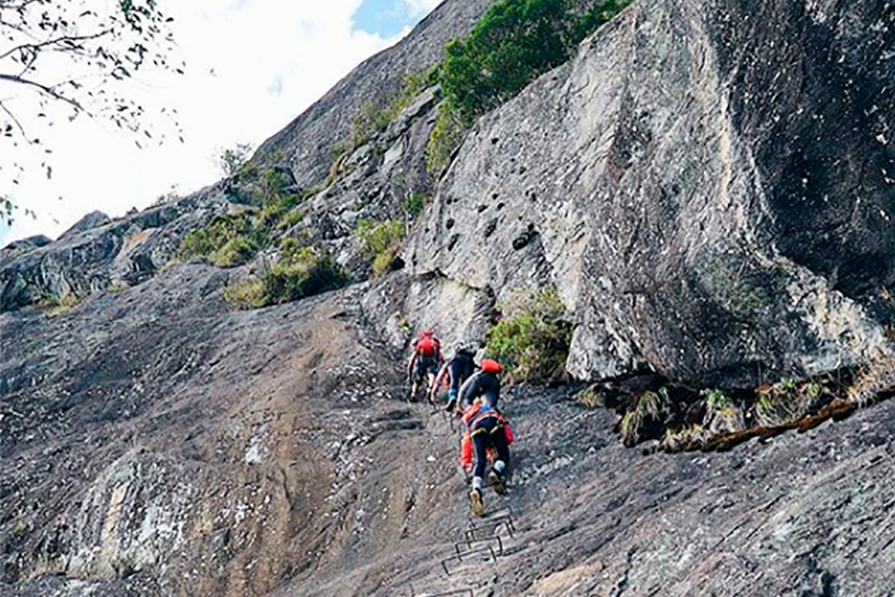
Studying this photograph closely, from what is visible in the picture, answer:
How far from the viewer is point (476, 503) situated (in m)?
10.8

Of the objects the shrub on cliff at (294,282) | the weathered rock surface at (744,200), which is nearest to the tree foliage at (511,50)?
the shrub on cliff at (294,282)

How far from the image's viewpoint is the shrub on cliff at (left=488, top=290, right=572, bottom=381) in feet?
48.8

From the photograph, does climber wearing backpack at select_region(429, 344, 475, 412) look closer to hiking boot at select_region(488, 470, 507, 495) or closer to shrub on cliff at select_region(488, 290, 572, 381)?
shrub on cliff at select_region(488, 290, 572, 381)

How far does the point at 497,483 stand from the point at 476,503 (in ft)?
1.55

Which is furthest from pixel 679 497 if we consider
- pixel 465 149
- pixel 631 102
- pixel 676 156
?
pixel 465 149

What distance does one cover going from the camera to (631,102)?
12.6 meters

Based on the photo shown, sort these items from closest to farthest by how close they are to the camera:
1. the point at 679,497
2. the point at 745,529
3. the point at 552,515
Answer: the point at 745,529 → the point at 679,497 → the point at 552,515

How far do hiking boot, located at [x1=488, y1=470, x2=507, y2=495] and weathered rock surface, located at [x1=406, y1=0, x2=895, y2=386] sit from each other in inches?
103

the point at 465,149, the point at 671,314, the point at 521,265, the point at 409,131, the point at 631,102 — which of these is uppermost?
the point at 409,131

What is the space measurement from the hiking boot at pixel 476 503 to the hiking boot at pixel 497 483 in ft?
0.88

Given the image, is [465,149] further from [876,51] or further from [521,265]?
[876,51]

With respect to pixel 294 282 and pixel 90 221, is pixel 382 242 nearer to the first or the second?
pixel 294 282

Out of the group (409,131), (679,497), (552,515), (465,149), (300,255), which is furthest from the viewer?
(409,131)

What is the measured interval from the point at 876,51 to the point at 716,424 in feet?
14.3
